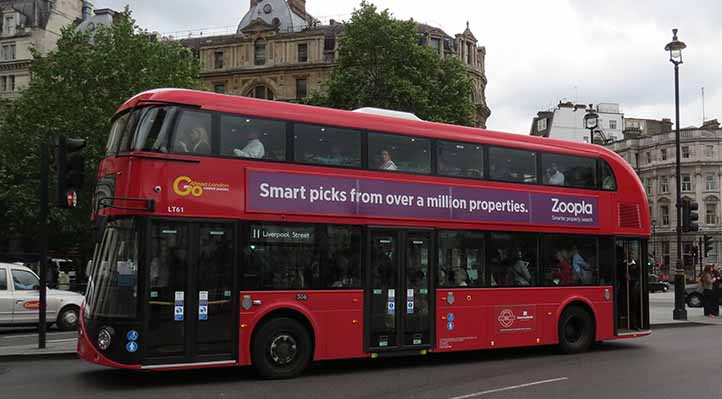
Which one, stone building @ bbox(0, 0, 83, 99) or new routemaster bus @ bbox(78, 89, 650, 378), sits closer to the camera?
new routemaster bus @ bbox(78, 89, 650, 378)

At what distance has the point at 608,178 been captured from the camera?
50.2 ft

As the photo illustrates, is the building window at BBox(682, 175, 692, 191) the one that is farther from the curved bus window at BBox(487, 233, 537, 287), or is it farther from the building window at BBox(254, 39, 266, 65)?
the curved bus window at BBox(487, 233, 537, 287)

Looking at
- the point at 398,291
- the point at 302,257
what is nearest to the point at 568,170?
the point at 398,291

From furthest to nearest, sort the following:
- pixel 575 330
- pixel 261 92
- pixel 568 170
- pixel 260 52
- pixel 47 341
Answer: pixel 260 52 < pixel 261 92 < pixel 47 341 < pixel 575 330 < pixel 568 170

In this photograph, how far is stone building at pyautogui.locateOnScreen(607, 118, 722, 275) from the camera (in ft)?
292

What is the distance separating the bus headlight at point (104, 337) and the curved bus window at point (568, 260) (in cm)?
786

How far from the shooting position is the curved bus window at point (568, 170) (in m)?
14.4

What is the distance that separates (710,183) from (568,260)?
84.1m

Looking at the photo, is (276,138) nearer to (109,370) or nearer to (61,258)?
(109,370)

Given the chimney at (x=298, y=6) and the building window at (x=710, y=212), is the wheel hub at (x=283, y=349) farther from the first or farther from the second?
the building window at (x=710, y=212)

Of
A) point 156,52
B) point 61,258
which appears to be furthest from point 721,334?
point 61,258

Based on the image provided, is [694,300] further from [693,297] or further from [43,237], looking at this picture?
[43,237]

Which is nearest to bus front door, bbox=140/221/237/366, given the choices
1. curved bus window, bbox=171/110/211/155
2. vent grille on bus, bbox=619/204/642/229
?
curved bus window, bbox=171/110/211/155

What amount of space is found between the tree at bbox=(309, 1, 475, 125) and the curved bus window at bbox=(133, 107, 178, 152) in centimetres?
3382
